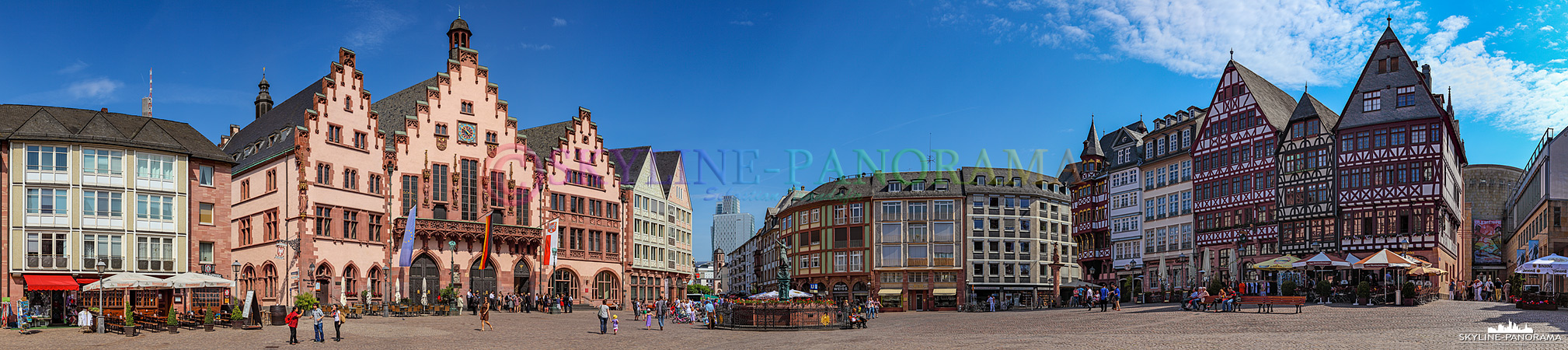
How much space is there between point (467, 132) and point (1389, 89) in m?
50.5

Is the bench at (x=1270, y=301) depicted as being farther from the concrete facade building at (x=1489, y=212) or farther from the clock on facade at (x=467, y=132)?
the concrete facade building at (x=1489, y=212)

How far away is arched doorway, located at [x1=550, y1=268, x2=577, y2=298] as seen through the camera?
3007 inches

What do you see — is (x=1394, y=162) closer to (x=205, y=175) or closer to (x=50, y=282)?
(x=205, y=175)

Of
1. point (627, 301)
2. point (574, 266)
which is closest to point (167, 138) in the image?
point (574, 266)

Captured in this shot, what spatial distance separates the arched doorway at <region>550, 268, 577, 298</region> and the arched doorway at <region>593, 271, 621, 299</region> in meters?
1.53

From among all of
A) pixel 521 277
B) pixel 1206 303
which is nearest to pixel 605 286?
pixel 521 277

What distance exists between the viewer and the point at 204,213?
58.2 m

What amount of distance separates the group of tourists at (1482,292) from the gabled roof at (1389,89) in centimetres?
899

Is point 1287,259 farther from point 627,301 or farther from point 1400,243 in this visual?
point 627,301

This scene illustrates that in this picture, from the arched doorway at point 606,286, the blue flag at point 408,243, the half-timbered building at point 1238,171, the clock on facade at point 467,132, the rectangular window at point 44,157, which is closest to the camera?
the rectangular window at point 44,157

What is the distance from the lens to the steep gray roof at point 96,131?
171 ft

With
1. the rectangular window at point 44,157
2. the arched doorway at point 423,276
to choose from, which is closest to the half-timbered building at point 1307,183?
the arched doorway at point 423,276

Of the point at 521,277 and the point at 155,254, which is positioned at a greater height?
the point at 155,254

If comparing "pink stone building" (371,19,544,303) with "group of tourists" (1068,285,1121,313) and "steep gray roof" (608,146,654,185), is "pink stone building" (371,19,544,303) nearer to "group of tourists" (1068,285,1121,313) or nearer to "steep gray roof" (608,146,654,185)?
"steep gray roof" (608,146,654,185)
